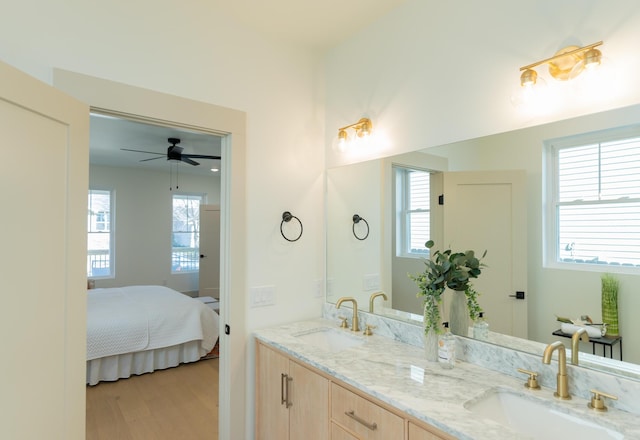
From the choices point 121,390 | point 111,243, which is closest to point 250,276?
point 121,390

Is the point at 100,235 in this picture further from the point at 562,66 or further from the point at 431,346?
the point at 562,66

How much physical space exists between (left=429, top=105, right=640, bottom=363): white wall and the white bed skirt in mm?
3608

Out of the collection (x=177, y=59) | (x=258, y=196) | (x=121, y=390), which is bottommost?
(x=121, y=390)

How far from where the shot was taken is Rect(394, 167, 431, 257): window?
6.18ft

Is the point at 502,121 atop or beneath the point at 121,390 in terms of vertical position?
atop

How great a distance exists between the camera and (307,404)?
166 cm

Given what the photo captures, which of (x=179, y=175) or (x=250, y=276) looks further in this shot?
(x=179, y=175)

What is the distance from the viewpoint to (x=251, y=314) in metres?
2.12

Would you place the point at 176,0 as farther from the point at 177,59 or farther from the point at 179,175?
the point at 179,175

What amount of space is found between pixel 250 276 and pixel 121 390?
2305mm

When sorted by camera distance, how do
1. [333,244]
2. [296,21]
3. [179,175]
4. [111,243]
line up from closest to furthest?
[296,21]
[333,244]
[111,243]
[179,175]

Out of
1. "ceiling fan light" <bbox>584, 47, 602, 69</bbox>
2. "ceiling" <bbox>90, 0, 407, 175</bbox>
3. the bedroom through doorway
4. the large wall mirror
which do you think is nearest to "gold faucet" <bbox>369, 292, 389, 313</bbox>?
the large wall mirror

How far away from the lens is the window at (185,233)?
7.20m

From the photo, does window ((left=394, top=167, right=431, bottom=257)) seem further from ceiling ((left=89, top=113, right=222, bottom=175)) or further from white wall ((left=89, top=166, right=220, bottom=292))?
white wall ((left=89, top=166, right=220, bottom=292))
